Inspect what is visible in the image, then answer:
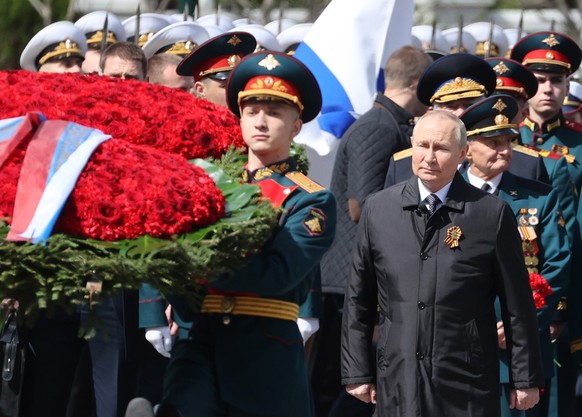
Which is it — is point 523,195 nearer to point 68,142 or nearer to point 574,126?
point 574,126

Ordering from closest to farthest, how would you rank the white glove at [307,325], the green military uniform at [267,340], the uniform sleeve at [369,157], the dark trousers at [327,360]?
the green military uniform at [267,340]
the white glove at [307,325]
the uniform sleeve at [369,157]
the dark trousers at [327,360]

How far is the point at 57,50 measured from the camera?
33.3 feet

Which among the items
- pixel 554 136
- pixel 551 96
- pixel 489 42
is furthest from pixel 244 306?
pixel 489 42

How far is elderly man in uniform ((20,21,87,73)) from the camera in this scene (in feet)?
32.8

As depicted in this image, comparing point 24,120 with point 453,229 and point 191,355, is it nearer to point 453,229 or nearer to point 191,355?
point 191,355

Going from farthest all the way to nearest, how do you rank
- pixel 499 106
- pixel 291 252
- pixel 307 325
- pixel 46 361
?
pixel 499 106 → pixel 46 361 → pixel 307 325 → pixel 291 252

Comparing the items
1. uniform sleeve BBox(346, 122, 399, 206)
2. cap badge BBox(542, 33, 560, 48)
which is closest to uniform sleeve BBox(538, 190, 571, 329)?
uniform sleeve BBox(346, 122, 399, 206)

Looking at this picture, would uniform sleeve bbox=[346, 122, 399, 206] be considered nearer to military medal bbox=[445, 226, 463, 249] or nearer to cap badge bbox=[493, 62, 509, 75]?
cap badge bbox=[493, 62, 509, 75]

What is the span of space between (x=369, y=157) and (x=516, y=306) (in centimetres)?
234

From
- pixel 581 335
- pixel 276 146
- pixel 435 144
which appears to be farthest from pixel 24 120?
pixel 581 335

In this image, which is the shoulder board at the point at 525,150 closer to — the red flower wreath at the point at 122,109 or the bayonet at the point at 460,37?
the red flower wreath at the point at 122,109

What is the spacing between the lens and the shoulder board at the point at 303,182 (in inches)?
264

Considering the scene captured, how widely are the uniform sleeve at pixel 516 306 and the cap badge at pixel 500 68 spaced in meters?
2.94

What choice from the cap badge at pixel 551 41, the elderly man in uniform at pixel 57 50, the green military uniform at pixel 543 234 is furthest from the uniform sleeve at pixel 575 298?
the elderly man in uniform at pixel 57 50
